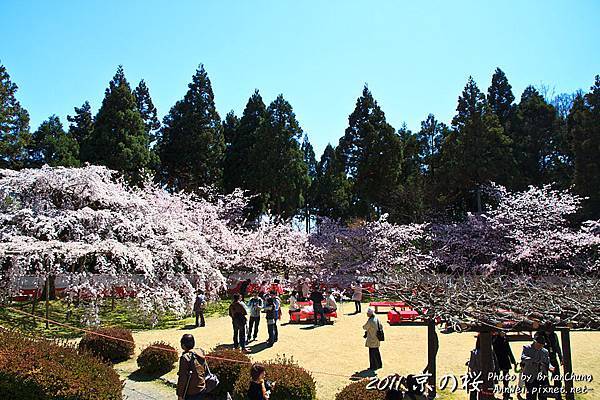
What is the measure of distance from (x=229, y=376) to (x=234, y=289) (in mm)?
16321

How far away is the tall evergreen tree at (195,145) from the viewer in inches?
1271

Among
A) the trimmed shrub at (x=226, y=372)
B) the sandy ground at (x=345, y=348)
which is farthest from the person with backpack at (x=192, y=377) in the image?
the sandy ground at (x=345, y=348)

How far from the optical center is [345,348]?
1210 cm

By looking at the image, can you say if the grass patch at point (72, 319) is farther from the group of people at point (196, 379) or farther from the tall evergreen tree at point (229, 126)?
the tall evergreen tree at point (229, 126)

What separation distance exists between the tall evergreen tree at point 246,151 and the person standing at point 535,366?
25.5 m

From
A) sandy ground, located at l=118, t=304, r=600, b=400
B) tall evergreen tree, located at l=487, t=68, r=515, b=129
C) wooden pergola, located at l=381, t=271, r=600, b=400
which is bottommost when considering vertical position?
sandy ground, located at l=118, t=304, r=600, b=400

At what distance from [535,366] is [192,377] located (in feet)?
17.9

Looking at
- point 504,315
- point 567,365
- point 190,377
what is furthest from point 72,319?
point 567,365

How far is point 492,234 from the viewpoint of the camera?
24.0m

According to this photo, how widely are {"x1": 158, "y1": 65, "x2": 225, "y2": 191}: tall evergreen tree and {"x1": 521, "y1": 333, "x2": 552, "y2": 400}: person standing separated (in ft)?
87.1

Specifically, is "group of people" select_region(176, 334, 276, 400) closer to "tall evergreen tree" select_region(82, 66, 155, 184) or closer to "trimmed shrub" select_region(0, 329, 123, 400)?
"trimmed shrub" select_region(0, 329, 123, 400)

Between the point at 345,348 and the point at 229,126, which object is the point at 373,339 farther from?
the point at 229,126

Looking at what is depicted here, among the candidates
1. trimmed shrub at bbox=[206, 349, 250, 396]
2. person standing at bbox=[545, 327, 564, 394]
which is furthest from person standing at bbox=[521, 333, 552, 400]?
trimmed shrub at bbox=[206, 349, 250, 396]

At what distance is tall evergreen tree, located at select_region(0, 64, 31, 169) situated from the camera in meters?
29.3
